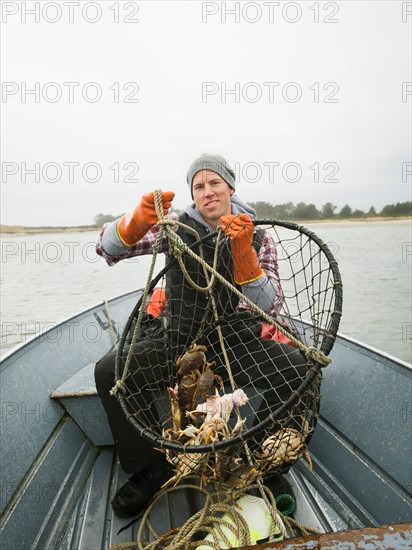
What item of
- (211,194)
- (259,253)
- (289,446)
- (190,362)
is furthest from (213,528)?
(211,194)

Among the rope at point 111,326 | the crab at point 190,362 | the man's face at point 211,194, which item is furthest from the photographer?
the rope at point 111,326

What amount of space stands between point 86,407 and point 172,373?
2.32 feet

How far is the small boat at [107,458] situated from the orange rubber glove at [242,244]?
1136mm

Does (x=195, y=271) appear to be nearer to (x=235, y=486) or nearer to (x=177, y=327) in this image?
(x=177, y=327)

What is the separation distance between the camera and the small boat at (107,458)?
193 cm

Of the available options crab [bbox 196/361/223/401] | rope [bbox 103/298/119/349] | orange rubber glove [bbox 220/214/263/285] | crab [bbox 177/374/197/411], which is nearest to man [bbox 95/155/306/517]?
orange rubber glove [bbox 220/214/263/285]

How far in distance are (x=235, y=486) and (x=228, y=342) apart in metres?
0.91

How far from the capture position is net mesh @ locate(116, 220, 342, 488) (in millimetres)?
1562

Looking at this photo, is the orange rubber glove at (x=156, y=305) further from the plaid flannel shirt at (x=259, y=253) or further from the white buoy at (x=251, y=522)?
the white buoy at (x=251, y=522)

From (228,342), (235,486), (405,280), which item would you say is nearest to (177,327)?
(228,342)

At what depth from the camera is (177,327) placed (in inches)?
98.8

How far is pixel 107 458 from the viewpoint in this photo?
2.56m

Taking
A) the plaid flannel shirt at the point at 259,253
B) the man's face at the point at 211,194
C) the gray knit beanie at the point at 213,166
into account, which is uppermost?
the gray knit beanie at the point at 213,166

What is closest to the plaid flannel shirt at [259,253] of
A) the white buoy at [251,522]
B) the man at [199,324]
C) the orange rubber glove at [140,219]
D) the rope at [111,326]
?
the man at [199,324]
